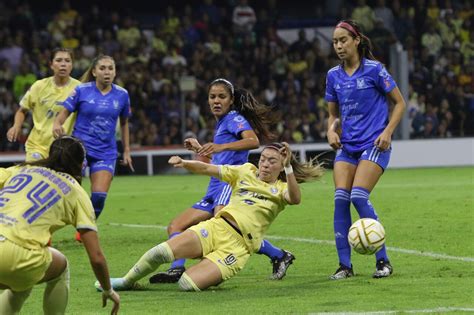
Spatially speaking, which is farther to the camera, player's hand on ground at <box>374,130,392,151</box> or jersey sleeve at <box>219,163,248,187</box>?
player's hand on ground at <box>374,130,392,151</box>

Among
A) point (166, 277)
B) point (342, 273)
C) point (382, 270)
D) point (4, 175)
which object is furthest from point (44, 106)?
point (4, 175)

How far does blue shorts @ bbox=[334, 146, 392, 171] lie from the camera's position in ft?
32.1

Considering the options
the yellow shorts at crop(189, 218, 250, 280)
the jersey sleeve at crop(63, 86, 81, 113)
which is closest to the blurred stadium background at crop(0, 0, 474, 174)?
the jersey sleeve at crop(63, 86, 81, 113)

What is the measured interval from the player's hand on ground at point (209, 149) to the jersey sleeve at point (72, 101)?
10.2 ft

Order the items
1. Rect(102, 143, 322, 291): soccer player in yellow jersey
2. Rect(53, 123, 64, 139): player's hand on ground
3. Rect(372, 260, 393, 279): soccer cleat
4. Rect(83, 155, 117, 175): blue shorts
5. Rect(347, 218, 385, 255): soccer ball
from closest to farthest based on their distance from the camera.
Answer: Rect(102, 143, 322, 291): soccer player in yellow jersey
Rect(347, 218, 385, 255): soccer ball
Rect(372, 260, 393, 279): soccer cleat
Rect(53, 123, 64, 139): player's hand on ground
Rect(83, 155, 117, 175): blue shorts

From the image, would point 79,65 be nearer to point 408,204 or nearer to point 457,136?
point 457,136

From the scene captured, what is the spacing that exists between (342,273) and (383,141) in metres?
1.18

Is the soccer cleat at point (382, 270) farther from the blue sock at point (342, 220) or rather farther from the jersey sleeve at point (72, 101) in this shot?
the jersey sleeve at point (72, 101)

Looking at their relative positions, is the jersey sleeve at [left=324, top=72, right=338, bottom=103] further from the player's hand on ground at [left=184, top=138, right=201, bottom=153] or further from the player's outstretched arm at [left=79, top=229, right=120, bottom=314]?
the player's outstretched arm at [left=79, top=229, right=120, bottom=314]

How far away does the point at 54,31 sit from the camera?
2920 cm

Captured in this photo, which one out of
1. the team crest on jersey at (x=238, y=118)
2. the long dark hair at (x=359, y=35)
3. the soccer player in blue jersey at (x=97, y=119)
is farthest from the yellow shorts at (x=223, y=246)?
the soccer player in blue jersey at (x=97, y=119)

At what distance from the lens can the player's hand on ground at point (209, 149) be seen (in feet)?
31.4

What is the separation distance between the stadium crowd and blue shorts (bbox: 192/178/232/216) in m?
15.7

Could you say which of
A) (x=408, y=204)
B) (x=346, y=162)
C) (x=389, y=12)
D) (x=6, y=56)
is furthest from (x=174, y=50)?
(x=346, y=162)
